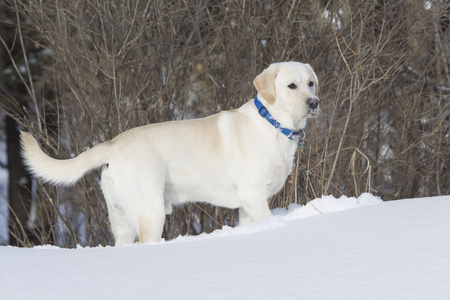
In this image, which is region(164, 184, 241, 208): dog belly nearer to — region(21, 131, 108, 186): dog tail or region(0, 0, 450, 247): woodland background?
region(21, 131, 108, 186): dog tail

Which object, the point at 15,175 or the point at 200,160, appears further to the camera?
the point at 15,175

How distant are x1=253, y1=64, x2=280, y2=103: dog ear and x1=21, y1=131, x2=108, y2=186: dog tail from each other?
1.09m

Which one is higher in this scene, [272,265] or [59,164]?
[59,164]

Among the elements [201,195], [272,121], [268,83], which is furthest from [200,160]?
[268,83]

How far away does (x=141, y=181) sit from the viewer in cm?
418

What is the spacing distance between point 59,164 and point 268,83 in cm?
143

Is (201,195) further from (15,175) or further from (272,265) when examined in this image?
(15,175)

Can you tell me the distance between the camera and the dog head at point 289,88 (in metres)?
4.30

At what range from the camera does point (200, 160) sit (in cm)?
440

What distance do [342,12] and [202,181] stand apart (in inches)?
118

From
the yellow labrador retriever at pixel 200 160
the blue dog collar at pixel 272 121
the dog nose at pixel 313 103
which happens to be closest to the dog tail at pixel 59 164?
the yellow labrador retriever at pixel 200 160

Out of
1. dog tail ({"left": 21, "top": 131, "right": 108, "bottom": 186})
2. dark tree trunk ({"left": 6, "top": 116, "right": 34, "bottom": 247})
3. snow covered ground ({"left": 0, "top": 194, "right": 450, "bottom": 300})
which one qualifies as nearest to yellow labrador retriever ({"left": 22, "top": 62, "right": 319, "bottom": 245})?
dog tail ({"left": 21, "top": 131, "right": 108, "bottom": 186})

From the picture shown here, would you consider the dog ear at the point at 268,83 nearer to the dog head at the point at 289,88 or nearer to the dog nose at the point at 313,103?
the dog head at the point at 289,88

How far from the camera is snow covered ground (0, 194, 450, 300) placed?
2.38 m
